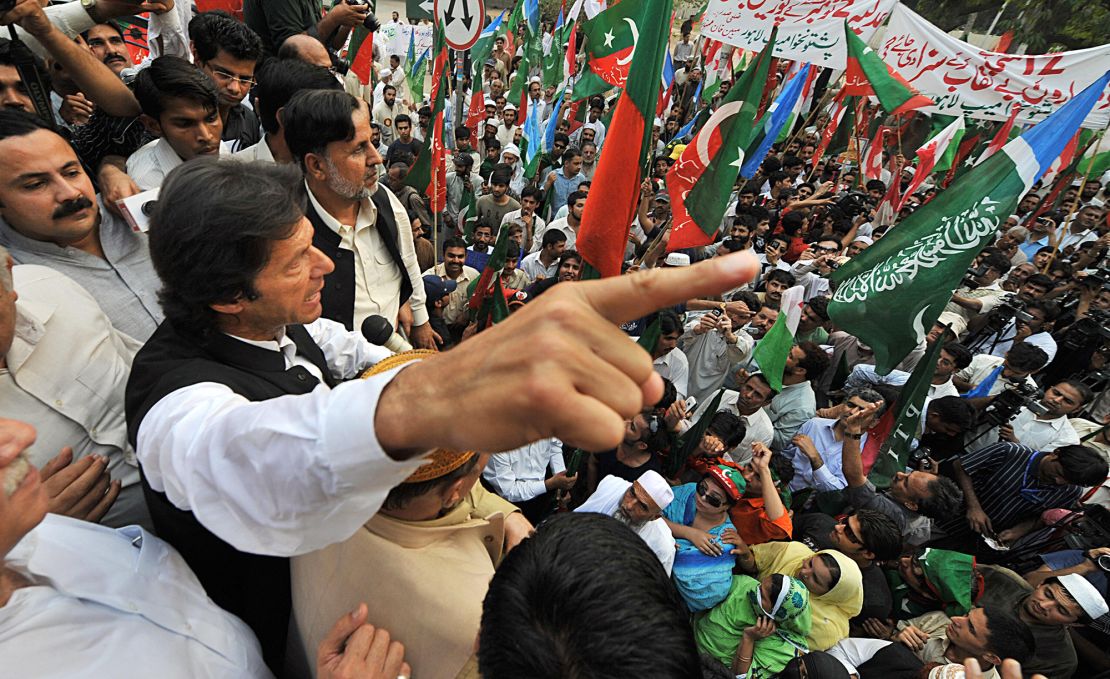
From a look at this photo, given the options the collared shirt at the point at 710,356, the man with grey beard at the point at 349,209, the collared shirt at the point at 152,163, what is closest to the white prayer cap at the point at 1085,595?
the collared shirt at the point at 710,356

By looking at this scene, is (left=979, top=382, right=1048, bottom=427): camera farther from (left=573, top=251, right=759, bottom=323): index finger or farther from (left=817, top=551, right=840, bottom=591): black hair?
(left=573, top=251, right=759, bottom=323): index finger

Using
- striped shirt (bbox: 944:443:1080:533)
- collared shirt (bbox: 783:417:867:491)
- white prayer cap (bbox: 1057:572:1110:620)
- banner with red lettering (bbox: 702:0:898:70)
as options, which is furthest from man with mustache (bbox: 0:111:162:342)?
banner with red lettering (bbox: 702:0:898:70)

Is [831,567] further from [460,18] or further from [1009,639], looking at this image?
[460,18]

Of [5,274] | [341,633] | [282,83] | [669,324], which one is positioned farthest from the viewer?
[669,324]

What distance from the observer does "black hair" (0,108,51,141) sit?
1658 millimetres

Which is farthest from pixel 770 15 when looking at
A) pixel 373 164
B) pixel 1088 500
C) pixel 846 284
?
pixel 373 164

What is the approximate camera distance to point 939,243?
10.6 ft

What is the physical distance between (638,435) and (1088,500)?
3.64 m

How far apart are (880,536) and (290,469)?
3.39m

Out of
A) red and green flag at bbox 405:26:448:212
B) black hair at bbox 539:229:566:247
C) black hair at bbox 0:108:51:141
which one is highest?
black hair at bbox 0:108:51:141

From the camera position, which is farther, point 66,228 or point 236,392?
point 66,228

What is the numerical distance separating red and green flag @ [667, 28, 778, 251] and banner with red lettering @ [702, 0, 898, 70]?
4300 mm

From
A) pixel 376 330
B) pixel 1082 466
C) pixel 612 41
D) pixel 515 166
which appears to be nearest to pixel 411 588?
pixel 376 330

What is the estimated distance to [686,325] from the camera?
5.28 meters
